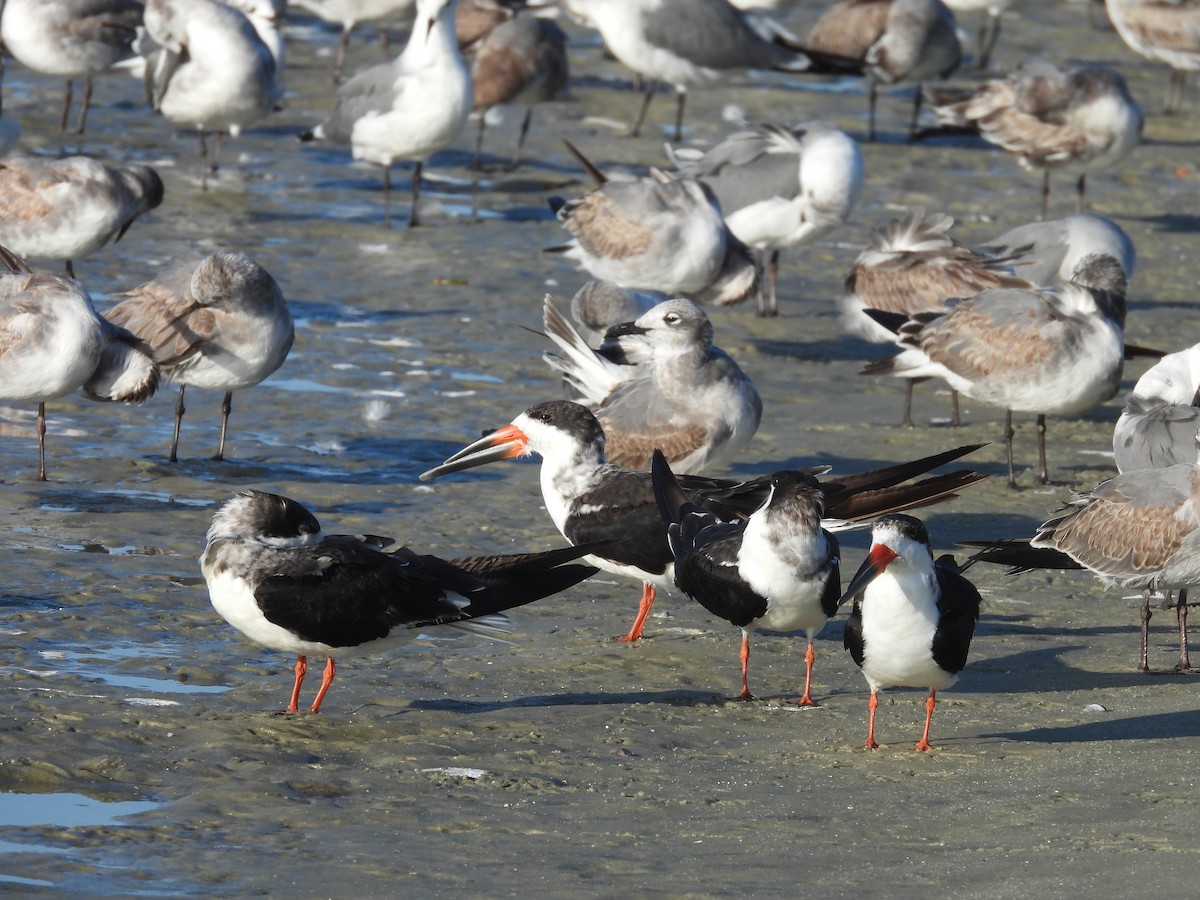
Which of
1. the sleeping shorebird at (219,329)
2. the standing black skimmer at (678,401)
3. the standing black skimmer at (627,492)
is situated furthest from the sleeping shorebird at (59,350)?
the standing black skimmer at (678,401)

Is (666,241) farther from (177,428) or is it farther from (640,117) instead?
(640,117)

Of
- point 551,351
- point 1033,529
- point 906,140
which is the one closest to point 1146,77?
point 906,140

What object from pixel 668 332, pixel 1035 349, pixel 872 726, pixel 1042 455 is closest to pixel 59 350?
pixel 668 332

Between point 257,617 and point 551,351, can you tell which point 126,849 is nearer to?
point 257,617

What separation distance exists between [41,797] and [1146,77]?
60.4 feet

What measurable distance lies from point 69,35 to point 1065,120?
319 inches

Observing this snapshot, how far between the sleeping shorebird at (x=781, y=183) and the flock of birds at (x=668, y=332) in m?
0.02

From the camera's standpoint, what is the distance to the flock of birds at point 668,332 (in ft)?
20.1

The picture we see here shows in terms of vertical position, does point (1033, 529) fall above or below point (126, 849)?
below

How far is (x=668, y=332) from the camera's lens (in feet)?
28.5

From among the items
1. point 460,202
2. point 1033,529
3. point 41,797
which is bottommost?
point 460,202

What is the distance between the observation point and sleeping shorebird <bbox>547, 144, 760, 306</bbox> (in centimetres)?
1162

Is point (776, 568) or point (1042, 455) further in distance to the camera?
point (1042, 455)

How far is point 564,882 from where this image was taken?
4598 millimetres
